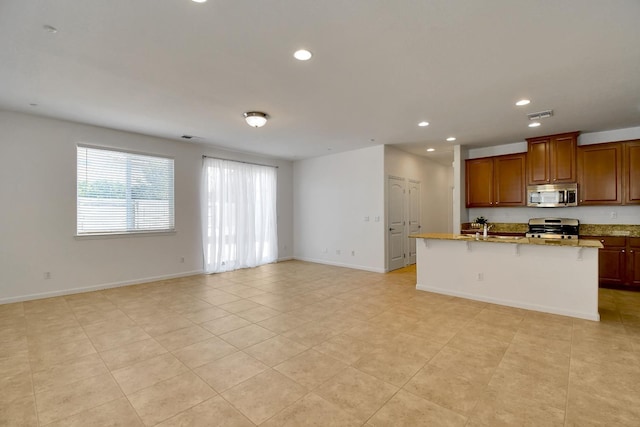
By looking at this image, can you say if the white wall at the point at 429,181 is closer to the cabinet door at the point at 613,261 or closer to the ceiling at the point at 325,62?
the ceiling at the point at 325,62

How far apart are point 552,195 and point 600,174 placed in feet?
2.46

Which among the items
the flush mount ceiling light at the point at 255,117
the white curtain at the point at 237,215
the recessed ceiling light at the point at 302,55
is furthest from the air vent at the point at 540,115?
the white curtain at the point at 237,215

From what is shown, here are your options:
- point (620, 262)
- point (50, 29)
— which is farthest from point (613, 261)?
point (50, 29)

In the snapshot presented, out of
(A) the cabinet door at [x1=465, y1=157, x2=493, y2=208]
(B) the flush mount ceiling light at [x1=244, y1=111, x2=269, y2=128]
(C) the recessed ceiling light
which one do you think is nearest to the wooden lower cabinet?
(A) the cabinet door at [x1=465, y1=157, x2=493, y2=208]

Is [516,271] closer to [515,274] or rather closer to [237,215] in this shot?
[515,274]

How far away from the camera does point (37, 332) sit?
3264mm

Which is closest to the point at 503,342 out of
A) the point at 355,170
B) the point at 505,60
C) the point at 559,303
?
the point at 559,303

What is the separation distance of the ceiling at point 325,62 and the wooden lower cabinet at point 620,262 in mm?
2000

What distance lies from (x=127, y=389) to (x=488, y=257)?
181 inches

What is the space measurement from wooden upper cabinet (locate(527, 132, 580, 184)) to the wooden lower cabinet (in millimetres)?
1250

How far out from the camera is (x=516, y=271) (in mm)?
4059

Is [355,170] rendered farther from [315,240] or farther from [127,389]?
[127,389]

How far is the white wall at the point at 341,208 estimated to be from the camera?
6.42 metres

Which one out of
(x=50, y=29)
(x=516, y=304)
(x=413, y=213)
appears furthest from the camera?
(x=413, y=213)
